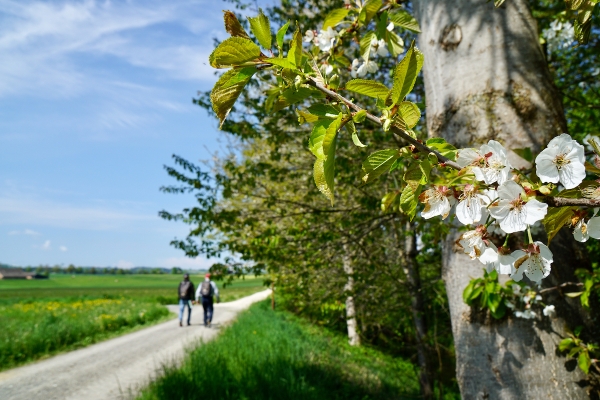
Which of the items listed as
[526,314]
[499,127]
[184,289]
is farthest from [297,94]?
[184,289]

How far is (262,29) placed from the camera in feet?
2.54

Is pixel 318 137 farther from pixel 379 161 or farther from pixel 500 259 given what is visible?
pixel 500 259

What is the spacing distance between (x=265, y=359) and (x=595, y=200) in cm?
527

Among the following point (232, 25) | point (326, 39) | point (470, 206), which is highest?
point (326, 39)

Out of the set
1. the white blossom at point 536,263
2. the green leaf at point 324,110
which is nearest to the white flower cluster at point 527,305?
the white blossom at point 536,263

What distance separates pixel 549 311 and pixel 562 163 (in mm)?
1042

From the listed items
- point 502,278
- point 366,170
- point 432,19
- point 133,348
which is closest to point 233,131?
point 432,19

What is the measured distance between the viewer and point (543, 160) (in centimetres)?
72

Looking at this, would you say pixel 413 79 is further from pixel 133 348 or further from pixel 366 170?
pixel 133 348

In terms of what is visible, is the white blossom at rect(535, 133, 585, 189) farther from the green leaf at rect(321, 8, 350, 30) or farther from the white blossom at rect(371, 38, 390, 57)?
the white blossom at rect(371, 38, 390, 57)

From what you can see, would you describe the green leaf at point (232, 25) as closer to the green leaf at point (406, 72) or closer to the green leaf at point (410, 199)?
the green leaf at point (406, 72)

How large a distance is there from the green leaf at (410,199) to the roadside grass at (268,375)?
385 centimetres

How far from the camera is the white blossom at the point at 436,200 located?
2.64ft

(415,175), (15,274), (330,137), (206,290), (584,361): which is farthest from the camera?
(15,274)
